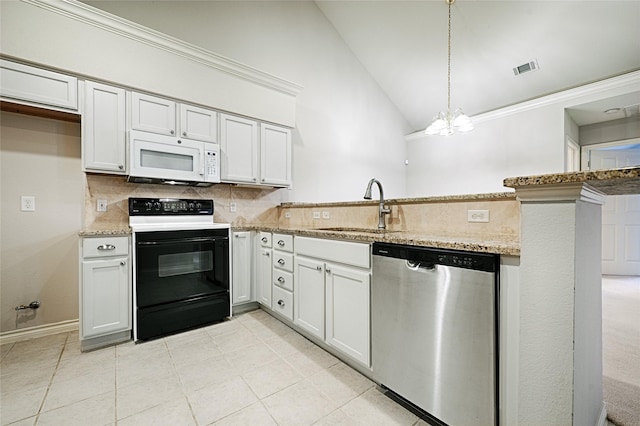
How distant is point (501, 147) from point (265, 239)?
4154 mm

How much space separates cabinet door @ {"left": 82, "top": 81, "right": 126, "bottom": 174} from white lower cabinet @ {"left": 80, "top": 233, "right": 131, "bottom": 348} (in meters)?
0.64

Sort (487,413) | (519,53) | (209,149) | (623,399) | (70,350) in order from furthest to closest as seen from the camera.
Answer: (519,53) < (209,149) < (70,350) < (623,399) < (487,413)

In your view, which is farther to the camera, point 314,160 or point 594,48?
point 314,160

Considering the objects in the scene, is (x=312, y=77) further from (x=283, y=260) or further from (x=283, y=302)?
(x=283, y=302)

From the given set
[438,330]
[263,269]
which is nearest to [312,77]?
[263,269]

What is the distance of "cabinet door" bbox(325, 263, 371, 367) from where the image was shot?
1.67 meters

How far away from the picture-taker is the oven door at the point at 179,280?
90.0 inches

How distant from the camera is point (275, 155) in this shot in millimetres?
3326

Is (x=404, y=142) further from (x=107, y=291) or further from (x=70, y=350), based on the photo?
(x=70, y=350)

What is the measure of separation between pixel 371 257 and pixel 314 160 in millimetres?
2746

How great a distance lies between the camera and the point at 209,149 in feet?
9.20

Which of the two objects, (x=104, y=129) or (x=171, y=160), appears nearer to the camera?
(x=104, y=129)

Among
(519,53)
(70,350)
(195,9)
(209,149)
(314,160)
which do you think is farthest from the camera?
(314,160)

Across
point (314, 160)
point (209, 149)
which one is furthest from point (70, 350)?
point (314, 160)
